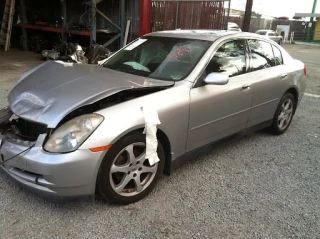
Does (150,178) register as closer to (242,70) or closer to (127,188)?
(127,188)

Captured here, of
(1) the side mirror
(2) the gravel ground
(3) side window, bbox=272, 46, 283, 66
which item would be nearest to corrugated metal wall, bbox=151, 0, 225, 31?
(3) side window, bbox=272, 46, 283, 66

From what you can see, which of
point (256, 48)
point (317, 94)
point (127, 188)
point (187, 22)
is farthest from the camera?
point (187, 22)

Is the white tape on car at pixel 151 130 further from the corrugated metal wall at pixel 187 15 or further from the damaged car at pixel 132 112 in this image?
the corrugated metal wall at pixel 187 15

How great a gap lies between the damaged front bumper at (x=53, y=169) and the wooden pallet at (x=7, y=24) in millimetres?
12223

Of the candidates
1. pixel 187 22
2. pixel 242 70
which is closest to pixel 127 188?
pixel 242 70

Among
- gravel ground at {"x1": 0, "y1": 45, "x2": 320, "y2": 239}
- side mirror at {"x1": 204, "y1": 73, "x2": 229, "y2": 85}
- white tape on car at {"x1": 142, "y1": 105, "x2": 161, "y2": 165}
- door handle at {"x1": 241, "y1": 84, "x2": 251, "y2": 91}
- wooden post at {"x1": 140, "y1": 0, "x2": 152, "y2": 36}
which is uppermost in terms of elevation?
wooden post at {"x1": 140, "y1": 0, "x2": 152, "y2": 36}

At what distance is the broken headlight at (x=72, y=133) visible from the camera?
7.91ft

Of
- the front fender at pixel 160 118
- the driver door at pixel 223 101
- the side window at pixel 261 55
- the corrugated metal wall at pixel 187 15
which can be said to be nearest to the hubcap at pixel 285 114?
the side window at pixel 261 55

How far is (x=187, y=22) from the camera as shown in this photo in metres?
9.59

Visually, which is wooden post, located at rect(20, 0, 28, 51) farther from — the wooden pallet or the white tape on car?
the white tape on car

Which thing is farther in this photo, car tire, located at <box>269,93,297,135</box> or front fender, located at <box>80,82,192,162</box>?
car tire, located at <box>269,93,297,135</box>

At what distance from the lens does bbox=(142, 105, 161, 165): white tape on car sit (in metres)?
2.73

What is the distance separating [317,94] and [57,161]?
23.6 ft

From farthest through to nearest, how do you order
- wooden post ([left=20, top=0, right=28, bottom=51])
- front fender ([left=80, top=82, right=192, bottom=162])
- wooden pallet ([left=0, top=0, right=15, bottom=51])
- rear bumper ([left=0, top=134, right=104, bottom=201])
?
wooden post ([left=20, top=0, right=28, bottom=51]) < wooden pallet ([left=0, top=0, right=15, bottom=51]) < front fender ([left=80, top=82, right=192, bottom=162]) < rear bumper ([left=0, top=134, right=104, bottom=201])
